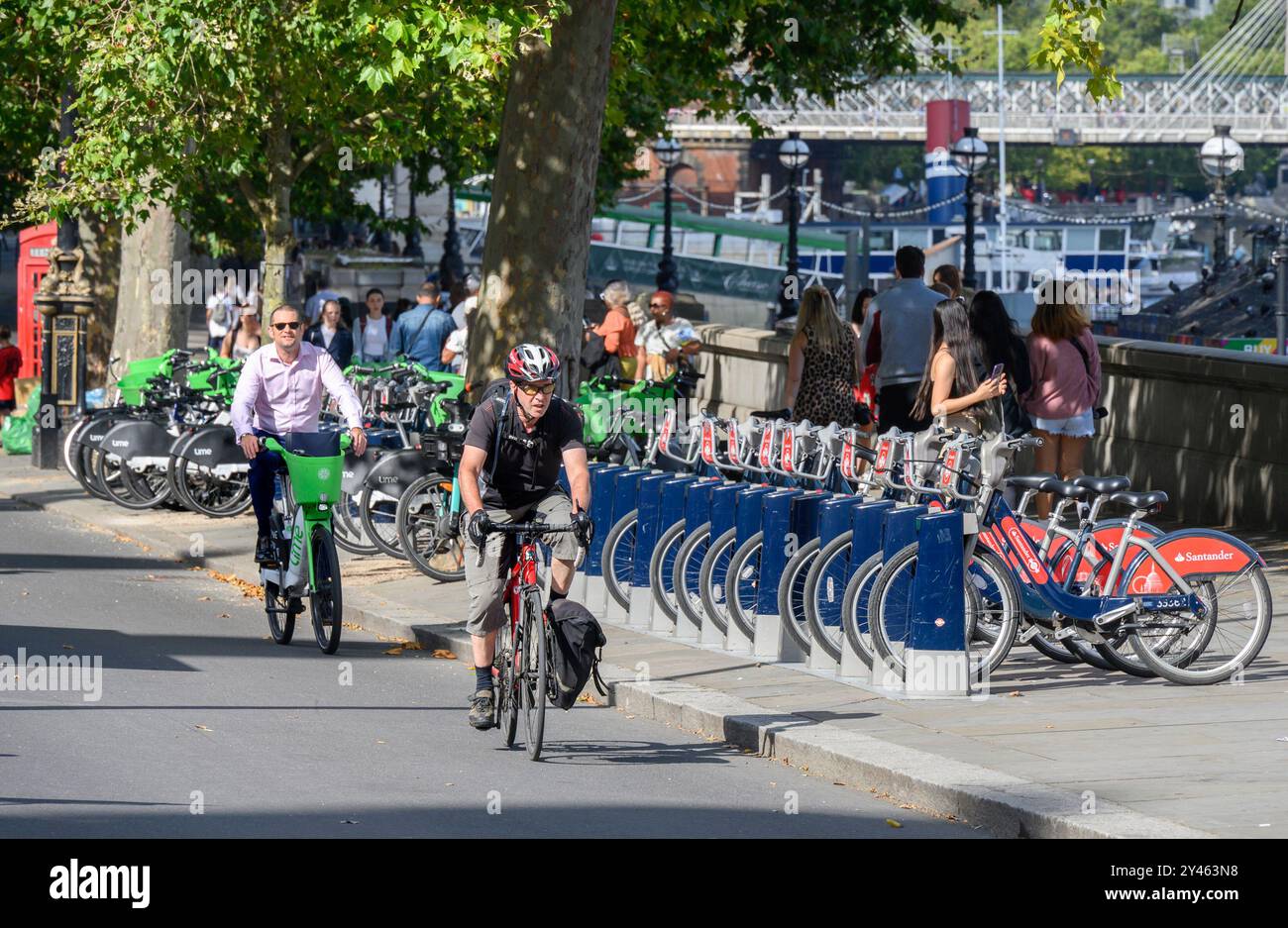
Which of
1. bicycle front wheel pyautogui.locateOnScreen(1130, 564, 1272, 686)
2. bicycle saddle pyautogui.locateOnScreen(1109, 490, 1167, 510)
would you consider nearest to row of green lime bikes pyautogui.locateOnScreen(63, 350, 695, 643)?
bicycle saddle pyautogui.locateOnScreen(1109, 490, 1167, 510)

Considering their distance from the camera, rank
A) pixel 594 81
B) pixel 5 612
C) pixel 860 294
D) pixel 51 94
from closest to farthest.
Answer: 1. pixel 5 612
2. pixel 594 81
3. pixel 860 294
4. pixel 51 94

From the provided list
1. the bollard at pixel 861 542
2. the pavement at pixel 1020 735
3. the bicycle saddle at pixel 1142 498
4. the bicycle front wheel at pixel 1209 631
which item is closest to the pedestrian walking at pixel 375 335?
the pavement at pixel 1020 735

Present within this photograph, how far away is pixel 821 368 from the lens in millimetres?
14188

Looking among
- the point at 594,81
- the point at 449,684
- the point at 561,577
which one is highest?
the point at 594,81

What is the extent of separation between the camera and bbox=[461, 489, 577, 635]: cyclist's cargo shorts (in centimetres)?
900

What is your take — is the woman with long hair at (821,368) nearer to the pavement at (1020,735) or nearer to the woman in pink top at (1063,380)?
the woman in pink top at (1063,380)

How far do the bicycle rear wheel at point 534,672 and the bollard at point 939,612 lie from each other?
183 centimetres

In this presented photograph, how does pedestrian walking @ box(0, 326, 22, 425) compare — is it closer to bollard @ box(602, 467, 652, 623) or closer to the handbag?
bollard @ box(602, 467, 652, 623)

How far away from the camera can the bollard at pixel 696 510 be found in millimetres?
11531

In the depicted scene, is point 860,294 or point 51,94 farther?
point 51,94

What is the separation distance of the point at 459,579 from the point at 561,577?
5221 millimetres
